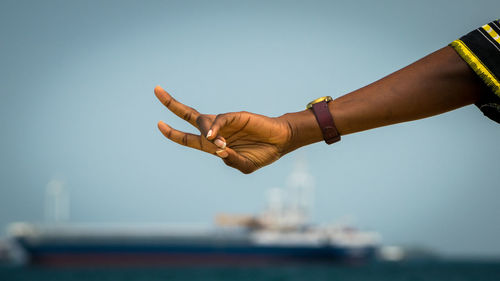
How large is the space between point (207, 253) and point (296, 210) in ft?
37.0

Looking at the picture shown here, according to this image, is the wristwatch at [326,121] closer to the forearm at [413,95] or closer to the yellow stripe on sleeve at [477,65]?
the forearm at [413,95]

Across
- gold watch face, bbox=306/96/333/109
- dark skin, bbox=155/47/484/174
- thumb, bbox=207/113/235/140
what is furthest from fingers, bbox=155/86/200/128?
gold watch face, bbox=306/96/333/109

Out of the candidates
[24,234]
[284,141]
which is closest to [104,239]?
[24,234]

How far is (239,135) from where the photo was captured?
4.15 feet

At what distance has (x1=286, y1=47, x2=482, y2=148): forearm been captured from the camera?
1.12 meters

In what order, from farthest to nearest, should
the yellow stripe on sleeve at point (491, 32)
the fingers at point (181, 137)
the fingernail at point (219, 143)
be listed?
1. the fingers at point (181, 137)
2. the fingernail at point (219, 143)
3. the yellow stripe on sleeve at point (491, 32)

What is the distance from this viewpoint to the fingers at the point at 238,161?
120 cm

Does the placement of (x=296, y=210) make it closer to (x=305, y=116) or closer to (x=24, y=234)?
(x=24, y=234)

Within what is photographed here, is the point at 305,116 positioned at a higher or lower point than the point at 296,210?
lower

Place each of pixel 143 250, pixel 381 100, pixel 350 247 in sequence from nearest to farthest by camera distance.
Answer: pixel 381 100 → pixel 143 250 → pixel 350 247

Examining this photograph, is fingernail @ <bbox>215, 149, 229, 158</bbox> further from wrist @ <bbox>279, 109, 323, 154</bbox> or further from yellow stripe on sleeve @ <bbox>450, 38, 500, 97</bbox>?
yellow stripe on sleeve @ <bbox>450, 38, 500, 97</bbox>

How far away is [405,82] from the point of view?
1.15m

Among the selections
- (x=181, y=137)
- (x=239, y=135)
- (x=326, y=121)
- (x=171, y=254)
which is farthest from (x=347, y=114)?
(x=171, y=254)

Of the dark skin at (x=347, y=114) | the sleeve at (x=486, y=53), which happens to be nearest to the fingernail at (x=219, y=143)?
the dark skin at (x=347, y=114)
